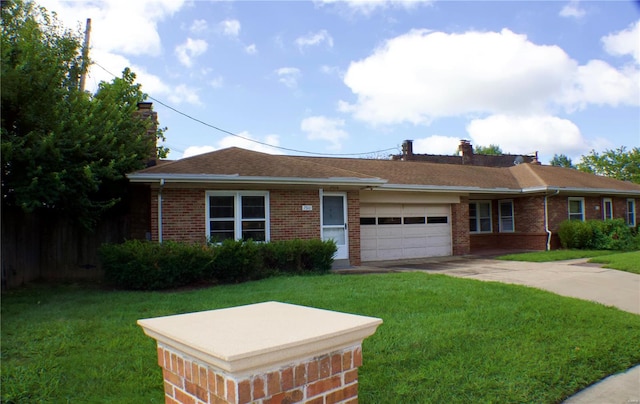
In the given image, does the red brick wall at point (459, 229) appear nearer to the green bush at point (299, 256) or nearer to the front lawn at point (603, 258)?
the front lawn at point (603, 258)

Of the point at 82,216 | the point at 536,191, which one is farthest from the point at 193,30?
the point at 536,191

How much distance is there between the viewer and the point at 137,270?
10.2m

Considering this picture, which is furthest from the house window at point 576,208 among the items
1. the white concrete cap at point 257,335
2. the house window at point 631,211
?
the white concrete cap at point 257,335

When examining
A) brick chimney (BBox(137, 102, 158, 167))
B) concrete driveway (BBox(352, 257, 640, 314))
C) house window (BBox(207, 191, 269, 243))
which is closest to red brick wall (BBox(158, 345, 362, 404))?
concrete driveway (BBox(352, 257, 640, 314))

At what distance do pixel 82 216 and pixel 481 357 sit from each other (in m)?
9.50

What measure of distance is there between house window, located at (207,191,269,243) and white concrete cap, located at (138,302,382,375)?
10.2 meters

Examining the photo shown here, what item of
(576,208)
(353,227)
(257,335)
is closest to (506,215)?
(576,208)

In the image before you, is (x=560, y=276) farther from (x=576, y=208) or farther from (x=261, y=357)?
(x=576, y=208)

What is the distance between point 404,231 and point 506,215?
688 cm

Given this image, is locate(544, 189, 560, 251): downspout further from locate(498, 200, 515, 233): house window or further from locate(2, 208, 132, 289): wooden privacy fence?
locate(2, 208, 132, 289): wooden privacy fence

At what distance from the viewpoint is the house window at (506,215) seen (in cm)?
2134

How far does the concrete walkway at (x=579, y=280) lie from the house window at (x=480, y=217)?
6303 mm

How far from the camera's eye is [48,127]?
9781 millimetres

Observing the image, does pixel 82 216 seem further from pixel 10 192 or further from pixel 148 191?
pixel 148 191
